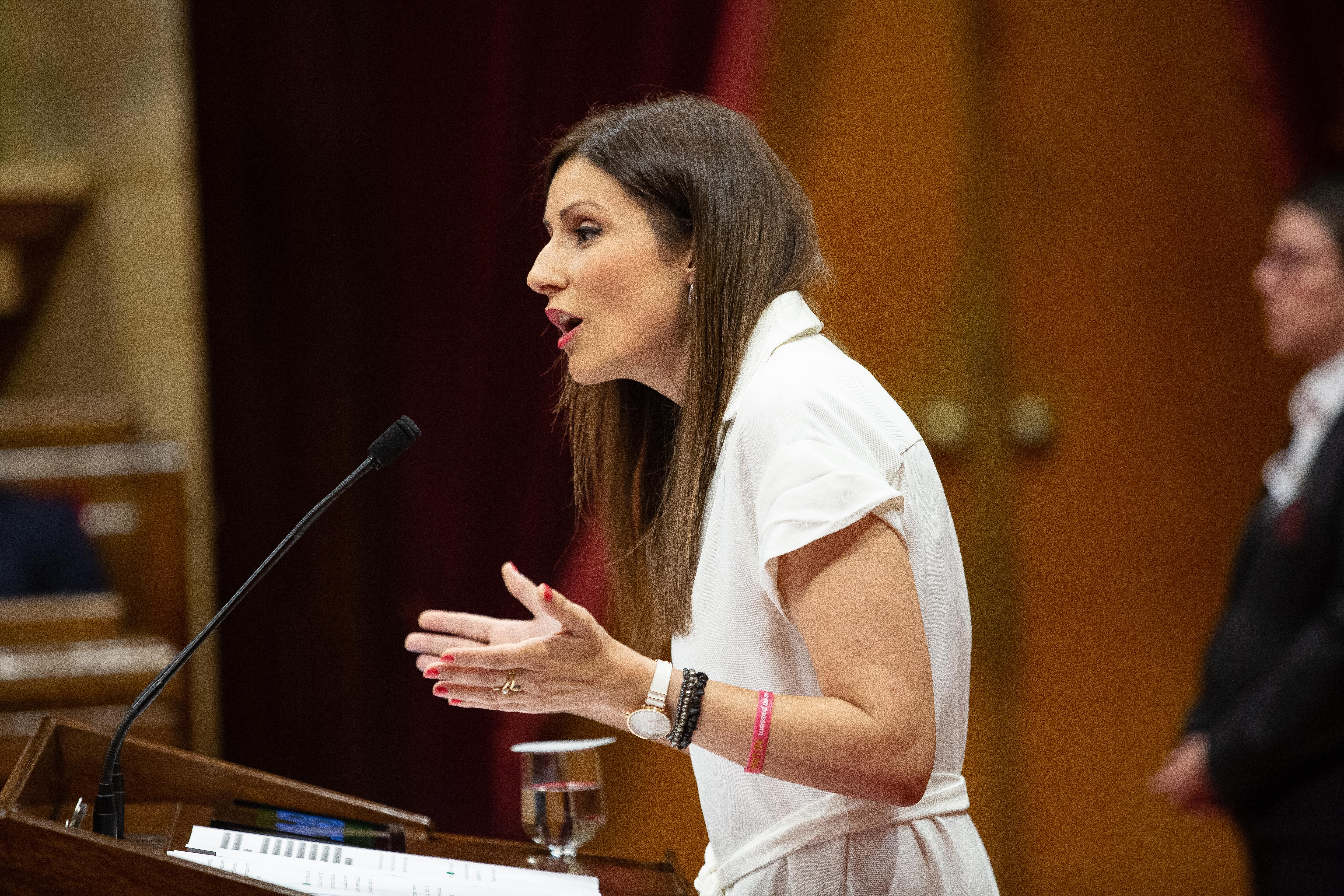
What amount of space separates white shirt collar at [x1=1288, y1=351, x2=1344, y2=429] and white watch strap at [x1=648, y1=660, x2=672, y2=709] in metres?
1.80

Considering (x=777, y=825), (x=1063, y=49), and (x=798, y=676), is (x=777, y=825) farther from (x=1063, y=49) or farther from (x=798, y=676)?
(x=1063, y=49)

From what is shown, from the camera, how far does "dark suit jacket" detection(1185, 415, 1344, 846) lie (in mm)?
2197

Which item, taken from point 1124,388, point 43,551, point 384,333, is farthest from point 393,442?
point 1124,388

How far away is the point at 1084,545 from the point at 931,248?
0.82m

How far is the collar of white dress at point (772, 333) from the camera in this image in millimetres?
1306

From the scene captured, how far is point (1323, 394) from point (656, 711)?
6.32 feet

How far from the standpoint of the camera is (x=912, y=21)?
10.7 feet

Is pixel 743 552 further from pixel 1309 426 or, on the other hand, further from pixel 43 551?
pixel 43 551

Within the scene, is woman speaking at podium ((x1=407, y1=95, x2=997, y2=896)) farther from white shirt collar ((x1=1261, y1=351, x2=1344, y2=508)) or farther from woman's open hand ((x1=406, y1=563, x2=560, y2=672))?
white shirt collar ((x1=1261, y1=351, x2=1344, y2=508))

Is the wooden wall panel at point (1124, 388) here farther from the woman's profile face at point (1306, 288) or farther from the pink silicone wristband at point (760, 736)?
the pink silicone wristband at point (760, 736)

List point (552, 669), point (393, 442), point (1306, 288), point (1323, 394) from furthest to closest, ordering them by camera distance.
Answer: point (1306, 288), point (1323, 394), point (393, 442), point (552, 669)

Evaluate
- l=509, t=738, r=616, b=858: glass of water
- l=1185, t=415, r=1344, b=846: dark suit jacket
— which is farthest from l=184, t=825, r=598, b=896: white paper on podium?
l=1185, t=415, r=1344, b=846: dark suit jacket

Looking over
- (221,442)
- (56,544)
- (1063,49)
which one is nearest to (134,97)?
(221,442)

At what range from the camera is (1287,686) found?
2.21 metres
